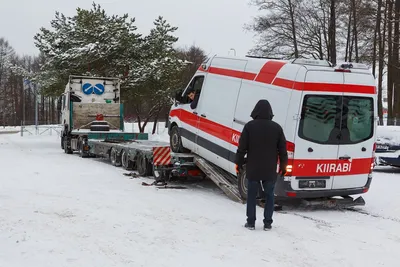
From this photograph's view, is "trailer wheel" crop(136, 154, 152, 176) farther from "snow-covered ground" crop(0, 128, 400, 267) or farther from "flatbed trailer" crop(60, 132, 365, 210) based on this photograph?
"snow-covered ground" crop(0, 128, 400, 267)

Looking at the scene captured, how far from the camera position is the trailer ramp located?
9125 millimetres

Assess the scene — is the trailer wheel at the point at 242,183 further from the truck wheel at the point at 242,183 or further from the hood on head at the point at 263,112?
the hood on head at the point at 263,112

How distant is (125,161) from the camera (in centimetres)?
1416

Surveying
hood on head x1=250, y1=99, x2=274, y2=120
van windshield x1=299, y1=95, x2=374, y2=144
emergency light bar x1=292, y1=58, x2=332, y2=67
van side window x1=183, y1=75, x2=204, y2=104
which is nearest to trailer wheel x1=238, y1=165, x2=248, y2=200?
van windshield x1=299, y1=95, x2=374, y2=144

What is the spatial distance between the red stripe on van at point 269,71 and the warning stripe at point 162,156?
309 centimetres

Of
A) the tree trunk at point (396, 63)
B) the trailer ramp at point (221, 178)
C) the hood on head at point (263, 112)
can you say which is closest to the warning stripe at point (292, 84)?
the hood on head at point (263, 112)

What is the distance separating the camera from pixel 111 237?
601cm

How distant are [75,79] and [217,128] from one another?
39.1 ft

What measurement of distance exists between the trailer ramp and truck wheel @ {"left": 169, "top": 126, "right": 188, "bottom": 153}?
3.40ft

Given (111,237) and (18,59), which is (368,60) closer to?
(111,237)

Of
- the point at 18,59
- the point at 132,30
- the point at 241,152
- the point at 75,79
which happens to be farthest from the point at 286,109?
the point at 18,59

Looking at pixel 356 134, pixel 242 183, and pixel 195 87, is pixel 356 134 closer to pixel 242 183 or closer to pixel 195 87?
pixel 242 183

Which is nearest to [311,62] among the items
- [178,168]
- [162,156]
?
[178,168]

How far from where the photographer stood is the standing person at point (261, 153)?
6699mm
